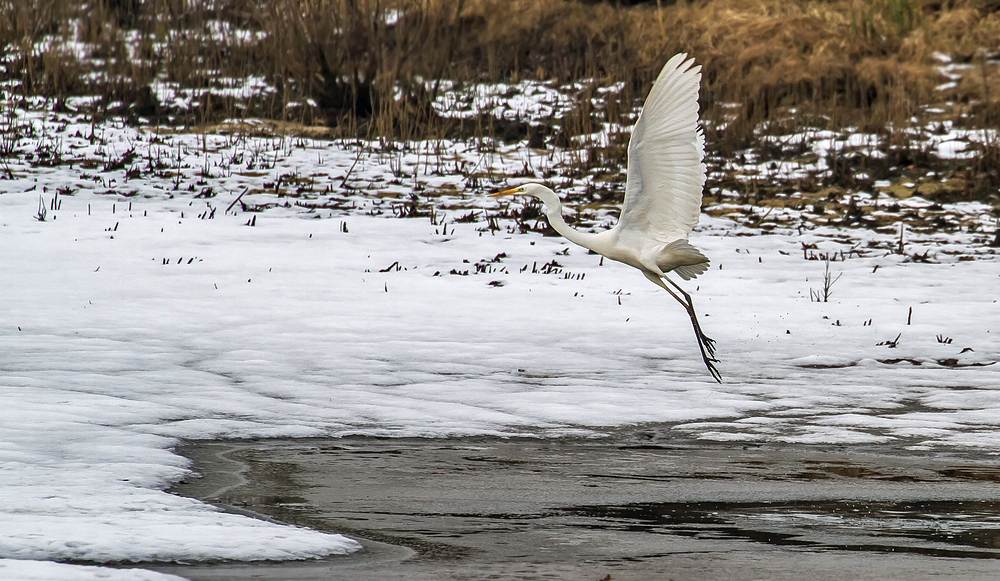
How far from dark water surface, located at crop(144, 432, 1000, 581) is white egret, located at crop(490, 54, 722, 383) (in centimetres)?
177

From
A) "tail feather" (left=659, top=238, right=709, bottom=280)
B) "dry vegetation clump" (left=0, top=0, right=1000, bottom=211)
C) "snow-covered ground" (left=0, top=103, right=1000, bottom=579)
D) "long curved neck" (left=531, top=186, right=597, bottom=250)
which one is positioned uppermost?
"dry vegetation clump" (left=0, top=0, right=1000, bottom=211)

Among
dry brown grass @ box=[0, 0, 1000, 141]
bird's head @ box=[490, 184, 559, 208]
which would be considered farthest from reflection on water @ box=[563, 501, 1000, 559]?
dry brown grass @ box=[0, 0, 1000, 141]

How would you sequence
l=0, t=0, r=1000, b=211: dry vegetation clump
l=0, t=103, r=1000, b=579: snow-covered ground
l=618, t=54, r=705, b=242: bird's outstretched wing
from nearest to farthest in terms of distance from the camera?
l=0, t=103, r=1000, b=579: snow-covered ground, l=618, t=54, r=705, b=242: bird's outstretched wing, l=0, t=0, r=1000, b=211: dry vegetation clump

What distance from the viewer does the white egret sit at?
292 inches

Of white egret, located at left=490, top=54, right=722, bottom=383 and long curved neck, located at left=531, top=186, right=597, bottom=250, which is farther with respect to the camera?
long curved neck, located at left=531, top=186, right=597, bottom=250

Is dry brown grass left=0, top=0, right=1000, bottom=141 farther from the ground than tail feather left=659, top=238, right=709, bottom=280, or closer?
farther from the ground

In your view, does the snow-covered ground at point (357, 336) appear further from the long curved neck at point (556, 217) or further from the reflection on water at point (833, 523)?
the reflection on water at point (833, 523)

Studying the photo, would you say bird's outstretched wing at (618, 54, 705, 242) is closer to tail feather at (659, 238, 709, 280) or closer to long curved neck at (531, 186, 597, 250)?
tail feather at (659, 238, 709, 280)

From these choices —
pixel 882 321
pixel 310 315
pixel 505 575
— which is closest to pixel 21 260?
pixel 310 315

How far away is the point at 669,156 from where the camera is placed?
761 centimetres

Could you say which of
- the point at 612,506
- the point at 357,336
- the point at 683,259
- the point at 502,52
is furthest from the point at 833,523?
the point at 502,52

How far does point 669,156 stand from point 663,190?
33 cm

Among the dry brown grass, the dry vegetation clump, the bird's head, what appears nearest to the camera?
the bird's head

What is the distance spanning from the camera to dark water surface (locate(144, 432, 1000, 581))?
4.14 metres
